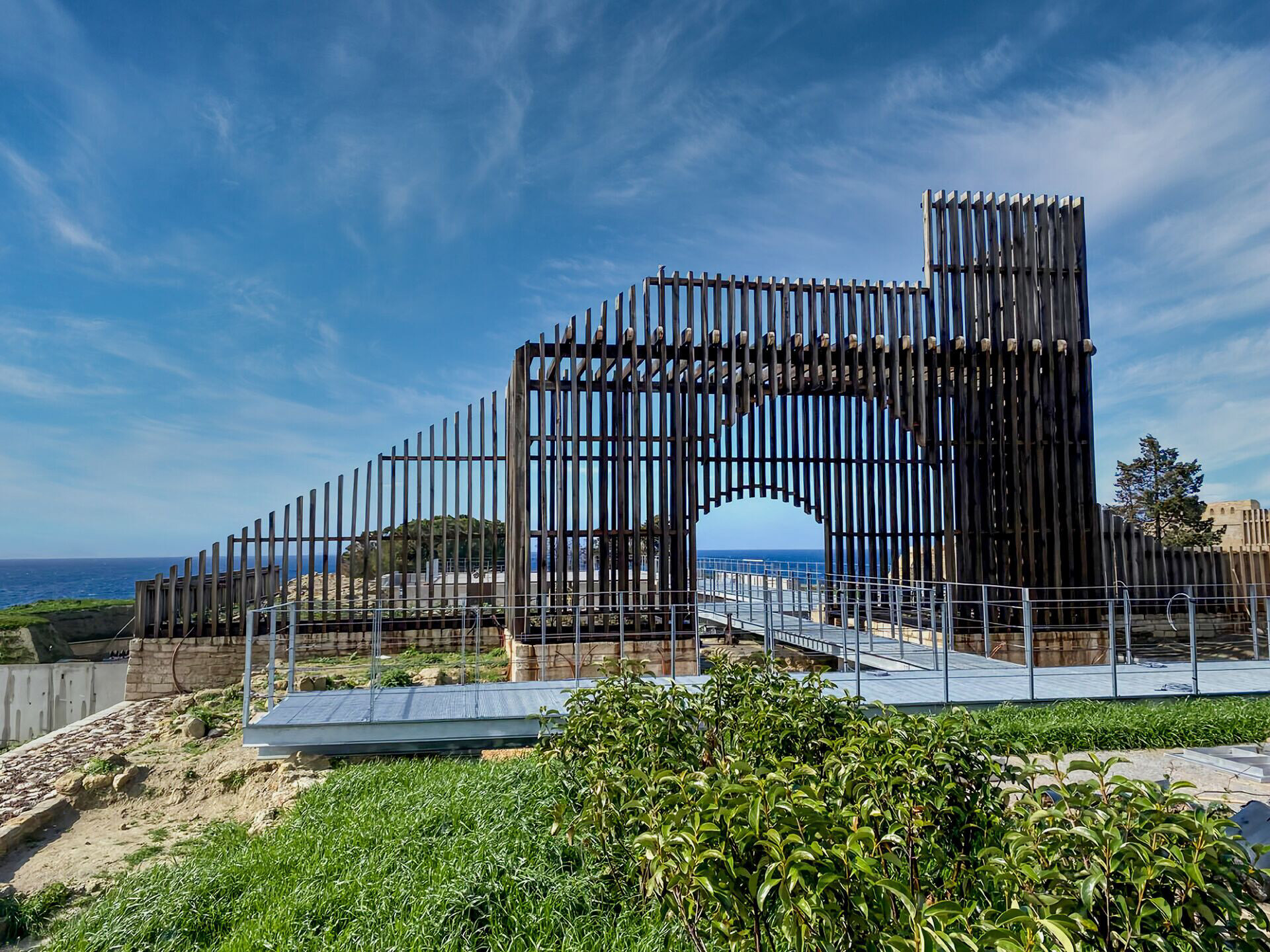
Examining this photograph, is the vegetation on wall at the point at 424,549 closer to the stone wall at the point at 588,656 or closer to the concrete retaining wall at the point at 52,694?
the stone wall at the point at 588,656

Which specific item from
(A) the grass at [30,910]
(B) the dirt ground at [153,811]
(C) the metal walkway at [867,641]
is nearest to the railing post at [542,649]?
(C) the metal walkway at [867,641]

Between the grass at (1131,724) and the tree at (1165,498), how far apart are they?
732 inches

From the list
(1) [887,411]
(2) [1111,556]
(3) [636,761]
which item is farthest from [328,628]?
(2) [1111,556]

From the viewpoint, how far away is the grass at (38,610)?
2007 cm

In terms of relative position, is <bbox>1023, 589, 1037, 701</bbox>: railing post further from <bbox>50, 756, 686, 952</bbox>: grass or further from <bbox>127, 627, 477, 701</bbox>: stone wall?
<bbox>127, 627, 477, 701</bbox>: stone wall

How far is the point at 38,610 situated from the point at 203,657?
1321cm

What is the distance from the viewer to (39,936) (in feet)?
16.1

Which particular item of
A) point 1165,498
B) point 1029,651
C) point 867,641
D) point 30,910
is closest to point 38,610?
point 30,910

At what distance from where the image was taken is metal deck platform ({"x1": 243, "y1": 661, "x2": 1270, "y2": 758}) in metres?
8.07

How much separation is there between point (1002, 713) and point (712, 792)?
6.53 m

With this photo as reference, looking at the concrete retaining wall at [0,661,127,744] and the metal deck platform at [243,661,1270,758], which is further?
the concrete retaining wall at [0,661,127,744]

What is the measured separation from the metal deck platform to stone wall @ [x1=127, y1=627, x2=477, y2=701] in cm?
452

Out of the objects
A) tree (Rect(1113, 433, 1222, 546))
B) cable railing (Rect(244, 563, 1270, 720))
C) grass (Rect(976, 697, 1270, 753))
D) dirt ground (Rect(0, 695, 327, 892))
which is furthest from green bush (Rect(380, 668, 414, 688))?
tree (Rect(1113, 433, 1222, 546))

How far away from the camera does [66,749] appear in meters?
10.5
